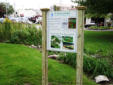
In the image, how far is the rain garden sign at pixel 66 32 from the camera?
3.59 m

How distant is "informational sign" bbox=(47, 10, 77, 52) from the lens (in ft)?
11.9

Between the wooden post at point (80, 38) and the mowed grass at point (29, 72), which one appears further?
the mowed grass at point (29, 72)

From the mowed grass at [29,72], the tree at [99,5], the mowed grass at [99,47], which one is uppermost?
the tree at [99,5]

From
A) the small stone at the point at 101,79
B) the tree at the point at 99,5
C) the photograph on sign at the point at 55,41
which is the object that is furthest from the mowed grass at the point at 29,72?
the tree at the point at 99,5

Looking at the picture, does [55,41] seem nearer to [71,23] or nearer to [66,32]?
[66,32]

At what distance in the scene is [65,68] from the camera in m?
5.73

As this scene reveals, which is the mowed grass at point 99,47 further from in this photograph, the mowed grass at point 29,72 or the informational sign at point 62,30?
the informational sign at point 62,30

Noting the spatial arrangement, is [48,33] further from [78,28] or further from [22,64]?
[22,64]

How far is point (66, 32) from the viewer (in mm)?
3688

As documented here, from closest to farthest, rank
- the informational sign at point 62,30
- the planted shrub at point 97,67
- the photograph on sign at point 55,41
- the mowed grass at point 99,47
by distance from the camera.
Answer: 1. the informational sign at point 62,30
2. the photograph on sign at point 55,41
3. the planted shrub at point 97,67
4. the mowed grass at point 99,47

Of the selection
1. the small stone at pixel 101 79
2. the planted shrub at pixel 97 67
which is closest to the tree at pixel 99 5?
→ the planted shrub at pixel 97 67

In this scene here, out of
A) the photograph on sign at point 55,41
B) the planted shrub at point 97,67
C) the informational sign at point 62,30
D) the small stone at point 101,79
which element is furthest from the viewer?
the planted shrub at point 97,67

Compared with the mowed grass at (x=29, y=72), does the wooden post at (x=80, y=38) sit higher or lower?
higher

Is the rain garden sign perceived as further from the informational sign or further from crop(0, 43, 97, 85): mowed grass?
crop(0, 43, 97, 85): mowed grass
